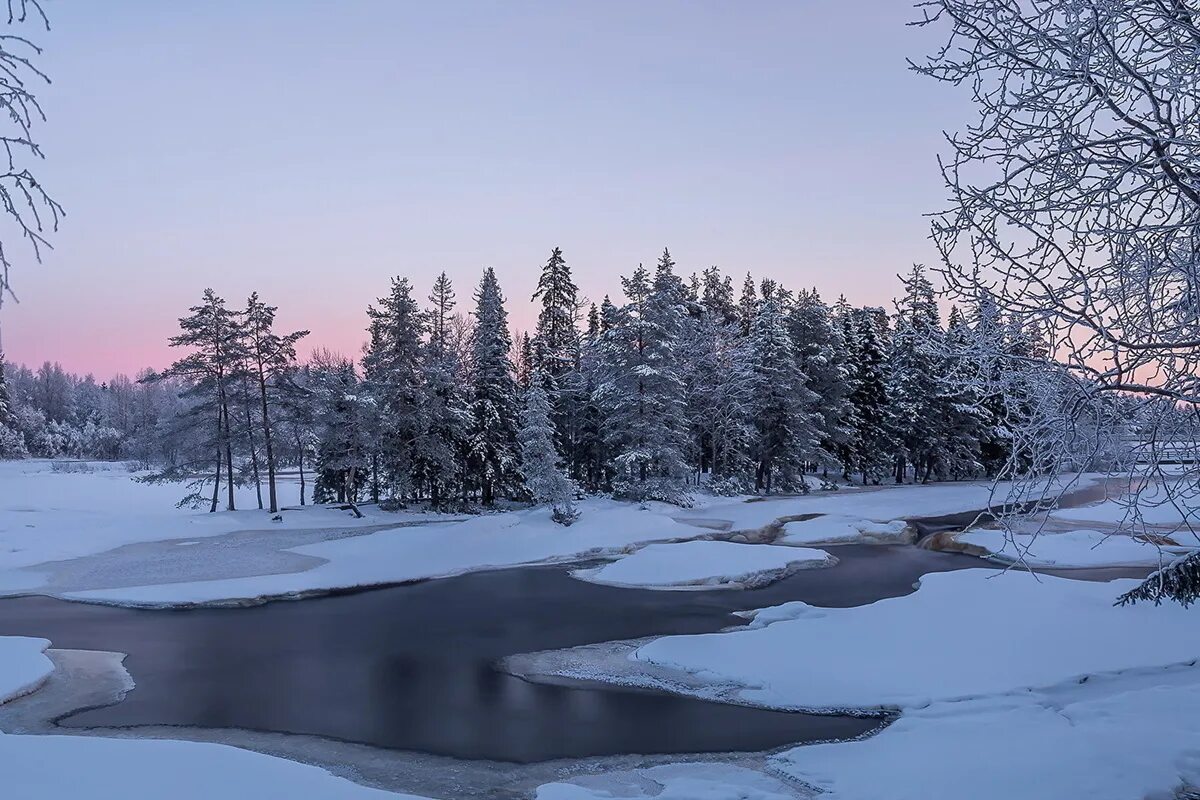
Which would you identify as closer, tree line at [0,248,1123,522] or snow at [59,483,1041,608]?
snow at [59,483,1041,608]

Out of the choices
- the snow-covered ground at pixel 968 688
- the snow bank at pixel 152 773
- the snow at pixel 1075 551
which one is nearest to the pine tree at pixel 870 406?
the snow at pixel 1075 551

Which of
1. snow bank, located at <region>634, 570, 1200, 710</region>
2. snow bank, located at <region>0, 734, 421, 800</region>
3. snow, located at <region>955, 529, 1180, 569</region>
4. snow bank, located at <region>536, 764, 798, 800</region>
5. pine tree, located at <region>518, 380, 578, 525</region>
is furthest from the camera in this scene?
pine tree, located at <region>518, 380, 578, 525</region>

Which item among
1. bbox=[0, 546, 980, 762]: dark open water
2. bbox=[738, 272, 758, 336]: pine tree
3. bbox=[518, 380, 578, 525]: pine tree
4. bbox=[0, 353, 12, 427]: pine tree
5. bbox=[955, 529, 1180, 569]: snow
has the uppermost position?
bbox=[738, 272, 758, 336]: pine tree

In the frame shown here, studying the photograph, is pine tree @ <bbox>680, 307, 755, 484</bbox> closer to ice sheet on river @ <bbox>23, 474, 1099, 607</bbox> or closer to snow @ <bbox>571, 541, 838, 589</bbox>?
Answer: ice sheet on river @ <bbox>23, 474, 1099, 607</bbox>

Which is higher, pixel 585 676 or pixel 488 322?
pixel 488 322

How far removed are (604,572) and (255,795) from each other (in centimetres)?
1884

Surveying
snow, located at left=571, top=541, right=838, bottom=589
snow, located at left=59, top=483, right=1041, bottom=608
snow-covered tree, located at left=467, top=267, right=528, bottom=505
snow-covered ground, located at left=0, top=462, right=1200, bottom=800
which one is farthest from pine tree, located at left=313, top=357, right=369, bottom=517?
snow, located at left=571, top=541, right=838, bottom=589

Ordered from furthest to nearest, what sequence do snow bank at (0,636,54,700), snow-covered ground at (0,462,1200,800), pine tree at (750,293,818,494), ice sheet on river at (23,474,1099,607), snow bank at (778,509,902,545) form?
pine tree at (750,293,818,494)
snow bank at (778,509,902,545)
ice sheet on river at (23,474,1099,607)
snow bank at (0,636,54,700)
snow-covered ground at (0,462,1200,800)

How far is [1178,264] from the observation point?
4.36 m

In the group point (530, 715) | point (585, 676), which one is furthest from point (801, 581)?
point (530, 715)

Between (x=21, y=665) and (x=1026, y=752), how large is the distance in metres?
18.4

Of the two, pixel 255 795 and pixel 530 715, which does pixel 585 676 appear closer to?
pixel 530 715

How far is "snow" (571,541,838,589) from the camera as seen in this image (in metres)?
25.4

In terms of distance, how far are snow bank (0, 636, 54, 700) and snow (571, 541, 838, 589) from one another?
1543cm
